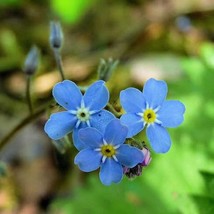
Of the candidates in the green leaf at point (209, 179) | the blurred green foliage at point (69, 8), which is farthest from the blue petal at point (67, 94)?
the blurred green foliage at point (69, 8)

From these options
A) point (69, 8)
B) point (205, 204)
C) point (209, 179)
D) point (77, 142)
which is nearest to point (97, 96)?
point (77, 142)

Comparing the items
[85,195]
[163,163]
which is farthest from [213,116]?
[85,195]

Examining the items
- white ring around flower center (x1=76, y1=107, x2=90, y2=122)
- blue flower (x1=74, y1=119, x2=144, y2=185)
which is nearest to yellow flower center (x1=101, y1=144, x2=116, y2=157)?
blue flower (x1=74, y1=119, x2=144, y2=185)

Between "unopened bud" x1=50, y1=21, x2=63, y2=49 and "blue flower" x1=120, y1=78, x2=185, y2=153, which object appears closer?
"blue flower" x1=120, y1=78, x2=185, y2=153

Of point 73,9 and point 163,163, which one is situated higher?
point 73,9

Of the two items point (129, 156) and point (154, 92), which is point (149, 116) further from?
point (129, 156)

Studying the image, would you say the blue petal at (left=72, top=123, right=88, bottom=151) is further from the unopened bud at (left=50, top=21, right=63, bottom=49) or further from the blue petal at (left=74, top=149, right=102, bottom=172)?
the unopened bud at (left=50, top=21, right=63, bottom=49)

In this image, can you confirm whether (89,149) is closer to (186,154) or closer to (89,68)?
(186,154)
